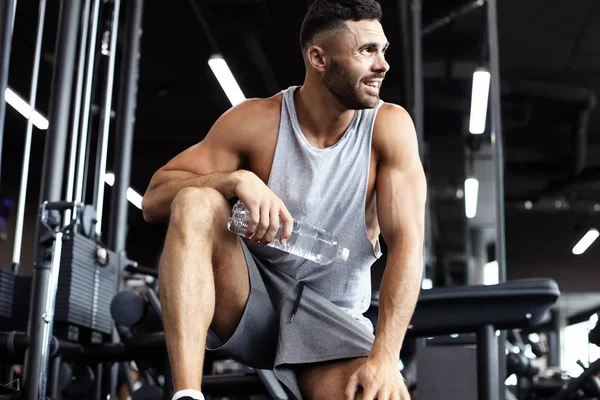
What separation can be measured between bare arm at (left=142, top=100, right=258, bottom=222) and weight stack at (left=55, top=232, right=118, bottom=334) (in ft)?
3.19

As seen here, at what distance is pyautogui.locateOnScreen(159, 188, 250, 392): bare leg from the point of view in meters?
1.37

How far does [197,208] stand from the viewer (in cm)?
146

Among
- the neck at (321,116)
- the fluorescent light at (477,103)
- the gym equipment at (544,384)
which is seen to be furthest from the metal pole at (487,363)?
the fluorescent light at (477,103)

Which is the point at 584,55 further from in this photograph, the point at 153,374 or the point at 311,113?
the point at 311,113

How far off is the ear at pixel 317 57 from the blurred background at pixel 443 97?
1899 mm

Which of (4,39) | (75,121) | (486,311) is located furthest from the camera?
(75,121)

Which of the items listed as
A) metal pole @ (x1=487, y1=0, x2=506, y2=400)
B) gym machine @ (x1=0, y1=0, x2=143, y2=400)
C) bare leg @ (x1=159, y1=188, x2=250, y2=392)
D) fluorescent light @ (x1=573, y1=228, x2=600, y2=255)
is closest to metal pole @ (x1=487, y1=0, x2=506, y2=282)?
metal pole @ (x1=487, y1=0, x2=506, y2=400)

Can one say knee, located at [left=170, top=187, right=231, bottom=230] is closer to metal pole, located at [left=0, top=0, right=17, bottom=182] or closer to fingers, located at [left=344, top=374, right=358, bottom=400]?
fingers, located at [left=344, top=374, right=358, bottom=400]

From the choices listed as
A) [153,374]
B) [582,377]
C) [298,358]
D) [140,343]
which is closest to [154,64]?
[153,374]

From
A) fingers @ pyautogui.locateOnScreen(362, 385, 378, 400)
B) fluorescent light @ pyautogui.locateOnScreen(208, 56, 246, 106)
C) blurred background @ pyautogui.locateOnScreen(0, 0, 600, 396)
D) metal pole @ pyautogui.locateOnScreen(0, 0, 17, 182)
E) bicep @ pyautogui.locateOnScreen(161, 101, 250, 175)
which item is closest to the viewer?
fingers @ pyautogui.locateOnScreen(362, 385, 378, 400)

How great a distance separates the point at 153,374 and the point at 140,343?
2.88 feet

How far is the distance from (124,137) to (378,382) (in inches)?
91.9

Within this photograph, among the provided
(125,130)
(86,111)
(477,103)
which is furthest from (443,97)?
(86,111)

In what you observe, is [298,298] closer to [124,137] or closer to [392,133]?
[392,133]
